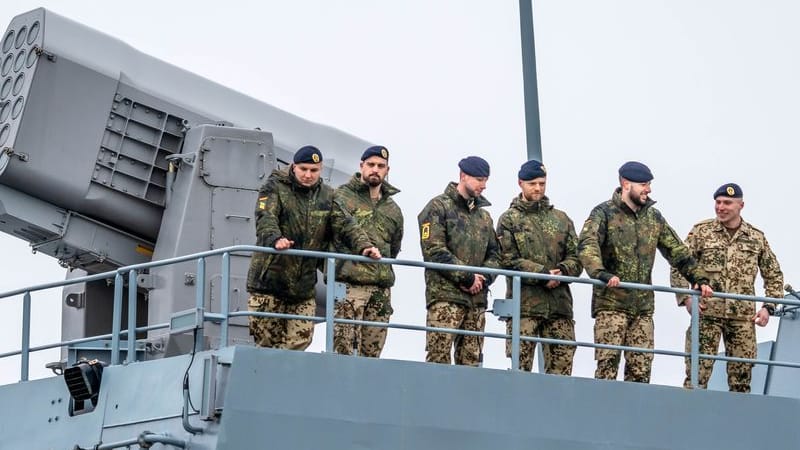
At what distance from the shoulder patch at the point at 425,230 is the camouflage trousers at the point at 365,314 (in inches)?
19.2

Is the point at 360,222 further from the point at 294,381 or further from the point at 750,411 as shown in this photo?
the point at 750,411

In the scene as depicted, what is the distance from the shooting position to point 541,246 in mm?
13039

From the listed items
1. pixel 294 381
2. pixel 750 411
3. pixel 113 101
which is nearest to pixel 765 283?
pixel 750 411

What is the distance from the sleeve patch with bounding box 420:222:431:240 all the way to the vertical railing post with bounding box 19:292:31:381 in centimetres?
294

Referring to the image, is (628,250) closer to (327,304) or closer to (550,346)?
(550,346)

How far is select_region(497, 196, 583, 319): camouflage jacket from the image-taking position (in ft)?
42.1

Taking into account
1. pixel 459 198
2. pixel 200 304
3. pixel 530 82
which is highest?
pixel 530 82

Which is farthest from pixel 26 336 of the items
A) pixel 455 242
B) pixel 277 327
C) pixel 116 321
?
pixel 455 242

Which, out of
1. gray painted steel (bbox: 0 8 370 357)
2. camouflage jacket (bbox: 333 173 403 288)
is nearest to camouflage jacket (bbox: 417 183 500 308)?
camouflage jacket (bbox: 333 173 403 288)

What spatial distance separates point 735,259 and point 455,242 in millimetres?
2324

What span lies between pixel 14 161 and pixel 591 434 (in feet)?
17.0

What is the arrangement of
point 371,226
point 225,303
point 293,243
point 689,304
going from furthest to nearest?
point 689,304
point 371,226
point 293,243
point 225,303

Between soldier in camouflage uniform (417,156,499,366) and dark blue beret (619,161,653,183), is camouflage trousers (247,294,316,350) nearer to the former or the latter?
soldier in camouflage uniform (417,156,499,366)

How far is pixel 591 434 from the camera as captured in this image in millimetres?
12289
